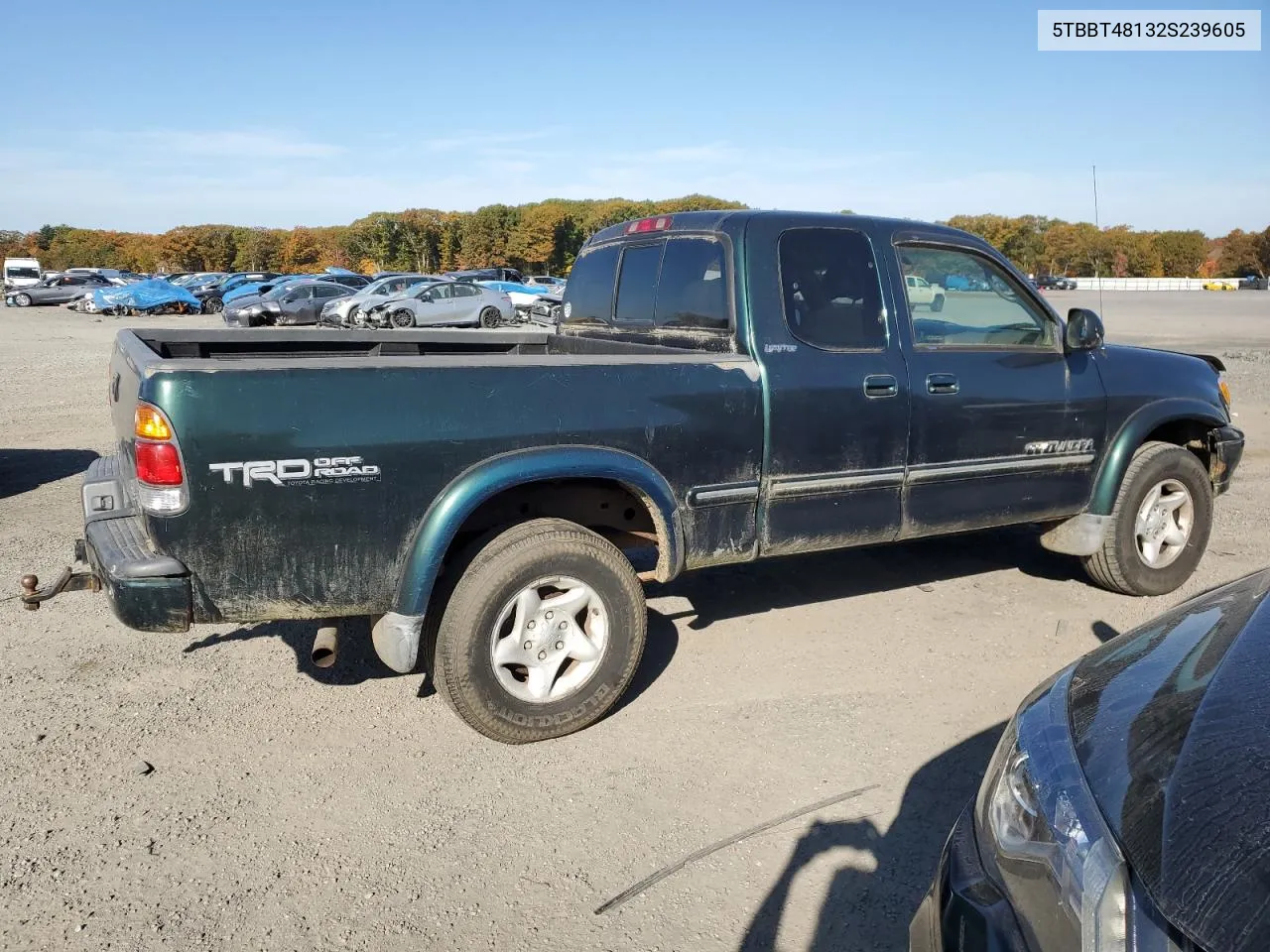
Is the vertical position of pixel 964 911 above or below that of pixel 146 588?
below

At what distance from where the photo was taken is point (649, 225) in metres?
5.02

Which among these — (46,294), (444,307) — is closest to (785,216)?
(444,307)

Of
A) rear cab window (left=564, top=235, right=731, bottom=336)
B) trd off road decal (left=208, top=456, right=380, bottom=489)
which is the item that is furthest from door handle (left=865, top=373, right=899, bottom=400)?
trd off road decal (left=208, top=456, right=380, bottom=489)

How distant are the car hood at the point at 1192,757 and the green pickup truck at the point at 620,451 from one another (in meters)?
1.96

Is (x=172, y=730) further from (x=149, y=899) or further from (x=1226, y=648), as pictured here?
(x=1226, y=648)

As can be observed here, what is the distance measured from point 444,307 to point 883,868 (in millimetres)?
26187

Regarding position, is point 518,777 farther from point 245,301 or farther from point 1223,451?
point 245,301

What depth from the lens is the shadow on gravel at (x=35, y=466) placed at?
8047 millimetres

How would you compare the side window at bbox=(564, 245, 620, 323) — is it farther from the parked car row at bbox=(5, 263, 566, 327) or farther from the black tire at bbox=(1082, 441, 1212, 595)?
the parked car row at bbox=(5, 263, 566, 327)

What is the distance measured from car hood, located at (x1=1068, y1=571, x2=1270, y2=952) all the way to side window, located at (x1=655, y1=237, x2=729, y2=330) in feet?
8.09

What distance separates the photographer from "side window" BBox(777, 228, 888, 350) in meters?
4.43

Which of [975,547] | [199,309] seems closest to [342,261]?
[199,309]

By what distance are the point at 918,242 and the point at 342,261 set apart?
3492 inches

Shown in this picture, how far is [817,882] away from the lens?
3086 millimetres
